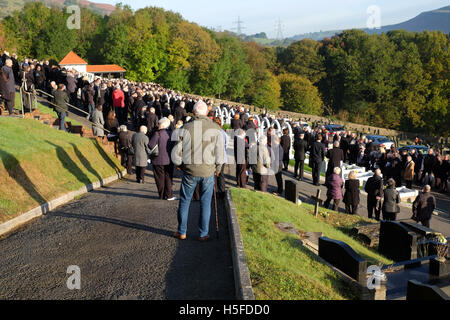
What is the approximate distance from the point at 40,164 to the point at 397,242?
9658 millimetres

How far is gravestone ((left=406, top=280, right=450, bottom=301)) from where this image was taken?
20.3 ft

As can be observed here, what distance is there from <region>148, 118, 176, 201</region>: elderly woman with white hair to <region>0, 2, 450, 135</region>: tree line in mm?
63627

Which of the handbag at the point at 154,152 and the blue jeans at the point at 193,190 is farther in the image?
the handbag at the point at 154,152

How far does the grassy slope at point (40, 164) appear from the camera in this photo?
931cm

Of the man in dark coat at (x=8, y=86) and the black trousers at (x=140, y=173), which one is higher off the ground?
the man in dark coat at (x=8, y=86)

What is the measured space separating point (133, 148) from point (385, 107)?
246 feet

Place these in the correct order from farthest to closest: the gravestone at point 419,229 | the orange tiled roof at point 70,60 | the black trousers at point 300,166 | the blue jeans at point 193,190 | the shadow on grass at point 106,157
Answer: the orange tiled roof at point 70,60
the black trousers at point 300,166
the shadow on grass at point 106,157
the gravestone at point 419,229
the blue jeans at point 193,190

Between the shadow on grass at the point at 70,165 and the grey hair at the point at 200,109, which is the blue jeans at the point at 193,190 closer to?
the grey hair at the point at 200,109

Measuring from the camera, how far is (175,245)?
23.7 ft

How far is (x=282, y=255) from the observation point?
7605mm

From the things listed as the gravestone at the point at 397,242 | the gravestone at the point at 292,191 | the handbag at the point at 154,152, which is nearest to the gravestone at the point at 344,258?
the gravestone at the point at 397,242

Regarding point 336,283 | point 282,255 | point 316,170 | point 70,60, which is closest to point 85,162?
point 282,255
